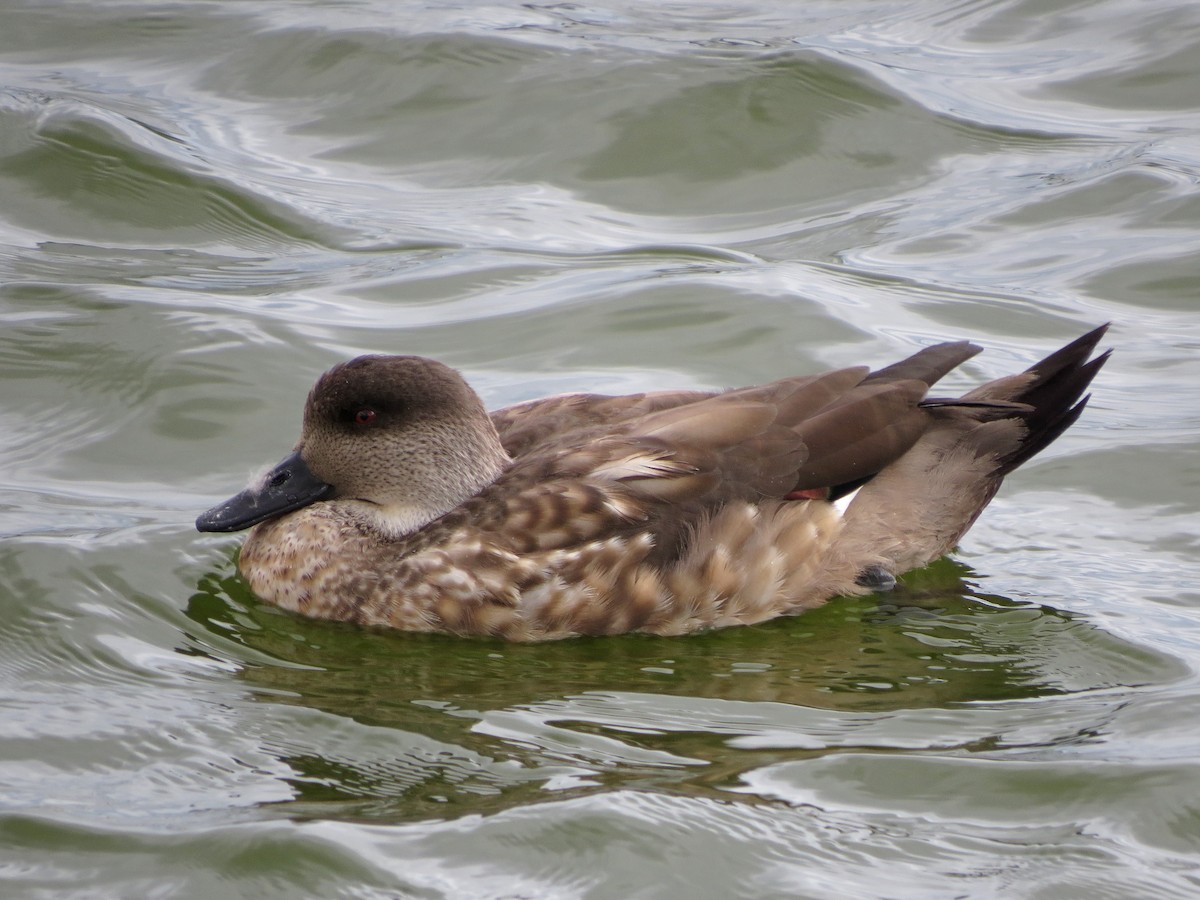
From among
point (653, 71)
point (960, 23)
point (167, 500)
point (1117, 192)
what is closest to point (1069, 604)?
point (167, 500)

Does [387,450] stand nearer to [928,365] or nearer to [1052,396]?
[928,365]

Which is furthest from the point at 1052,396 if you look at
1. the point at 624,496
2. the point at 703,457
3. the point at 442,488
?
the point at 442,488

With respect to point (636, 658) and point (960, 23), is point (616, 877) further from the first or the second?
point (960, 23)

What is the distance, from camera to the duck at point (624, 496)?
6.90 metres

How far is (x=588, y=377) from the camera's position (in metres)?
9.56

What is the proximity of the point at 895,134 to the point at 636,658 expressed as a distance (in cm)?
664

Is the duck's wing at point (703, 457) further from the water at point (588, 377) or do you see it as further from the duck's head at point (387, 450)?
the water at point (588, 377)

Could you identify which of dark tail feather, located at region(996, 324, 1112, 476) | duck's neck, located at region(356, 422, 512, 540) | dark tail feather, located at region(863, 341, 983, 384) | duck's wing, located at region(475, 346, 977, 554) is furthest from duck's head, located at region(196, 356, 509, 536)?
dark tail feather, located at region(996, 324, 1112, 476)

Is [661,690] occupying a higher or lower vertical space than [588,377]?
lower

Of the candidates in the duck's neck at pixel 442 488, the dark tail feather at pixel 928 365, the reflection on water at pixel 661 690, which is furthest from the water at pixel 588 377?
the dark tail feather at pixel 928 365

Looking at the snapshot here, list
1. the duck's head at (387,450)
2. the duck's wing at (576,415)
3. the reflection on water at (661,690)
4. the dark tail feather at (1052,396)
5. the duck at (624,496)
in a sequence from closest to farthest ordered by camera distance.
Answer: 1. the reflection on water at (661,690)
2. the duck at (624,496)
3. the duck's head at (387,450)
4. the dark tail feather at (1052,396)
5. the duck's wing at (576,415)

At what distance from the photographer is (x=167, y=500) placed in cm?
800

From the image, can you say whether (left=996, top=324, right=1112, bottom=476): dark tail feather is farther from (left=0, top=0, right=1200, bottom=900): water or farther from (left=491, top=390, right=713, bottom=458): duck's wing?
(left=491, top=390, right=713, bottom=458): duck's wing

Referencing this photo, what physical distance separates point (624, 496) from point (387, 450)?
1072mm
